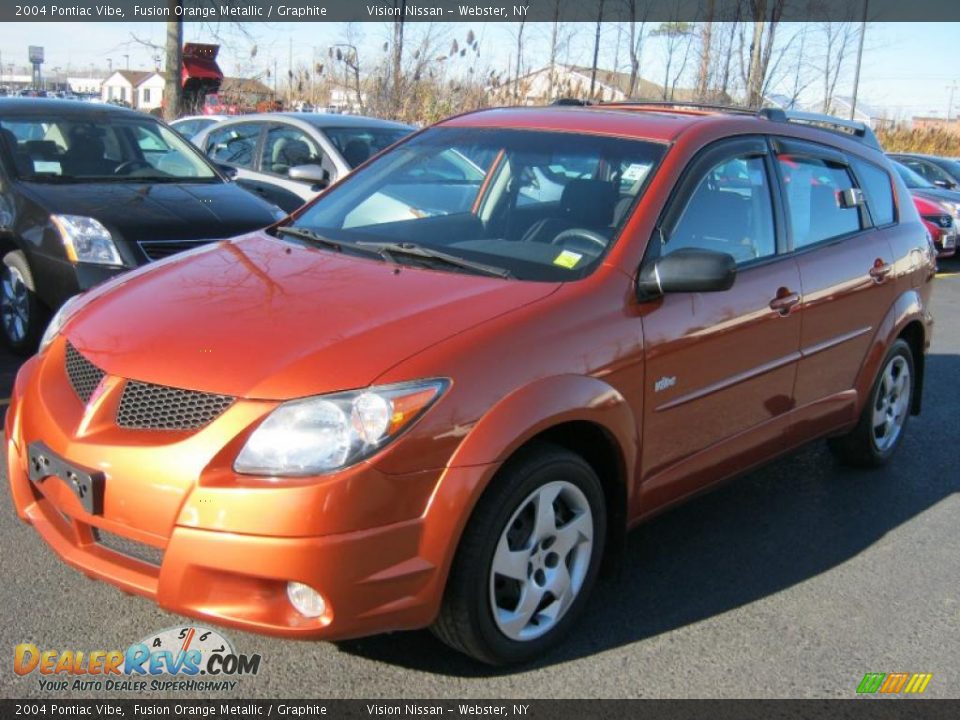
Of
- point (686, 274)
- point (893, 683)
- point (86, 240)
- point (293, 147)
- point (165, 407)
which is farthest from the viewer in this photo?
point (293, 147)

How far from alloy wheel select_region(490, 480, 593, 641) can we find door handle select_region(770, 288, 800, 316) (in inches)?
53.4

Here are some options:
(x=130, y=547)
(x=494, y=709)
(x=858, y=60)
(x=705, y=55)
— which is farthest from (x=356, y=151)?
(x=858, y=60)

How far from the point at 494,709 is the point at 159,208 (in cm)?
464

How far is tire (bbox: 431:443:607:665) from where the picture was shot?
2.96 metres

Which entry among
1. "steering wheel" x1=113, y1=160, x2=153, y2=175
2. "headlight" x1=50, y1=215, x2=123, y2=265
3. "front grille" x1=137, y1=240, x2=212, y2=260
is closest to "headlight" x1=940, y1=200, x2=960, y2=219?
"steering wheel" x1=113, y1=160, x2=153, y2=175

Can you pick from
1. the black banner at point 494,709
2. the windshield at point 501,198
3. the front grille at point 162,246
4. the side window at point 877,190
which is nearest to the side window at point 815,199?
the side window at point 877,190

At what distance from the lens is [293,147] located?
9992mm

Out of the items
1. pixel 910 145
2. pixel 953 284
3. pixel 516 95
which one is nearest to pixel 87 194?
pixel 953 284

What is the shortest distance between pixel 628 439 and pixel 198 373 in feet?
4.75

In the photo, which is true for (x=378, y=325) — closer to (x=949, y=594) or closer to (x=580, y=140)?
(x=580, y=140)

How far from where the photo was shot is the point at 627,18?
2220cm

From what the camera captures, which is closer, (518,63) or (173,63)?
(173,63)

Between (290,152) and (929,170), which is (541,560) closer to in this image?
(290,152)

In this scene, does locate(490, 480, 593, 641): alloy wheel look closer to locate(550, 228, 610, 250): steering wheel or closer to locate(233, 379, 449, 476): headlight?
locate(233, 379, 449, 476): headlight
